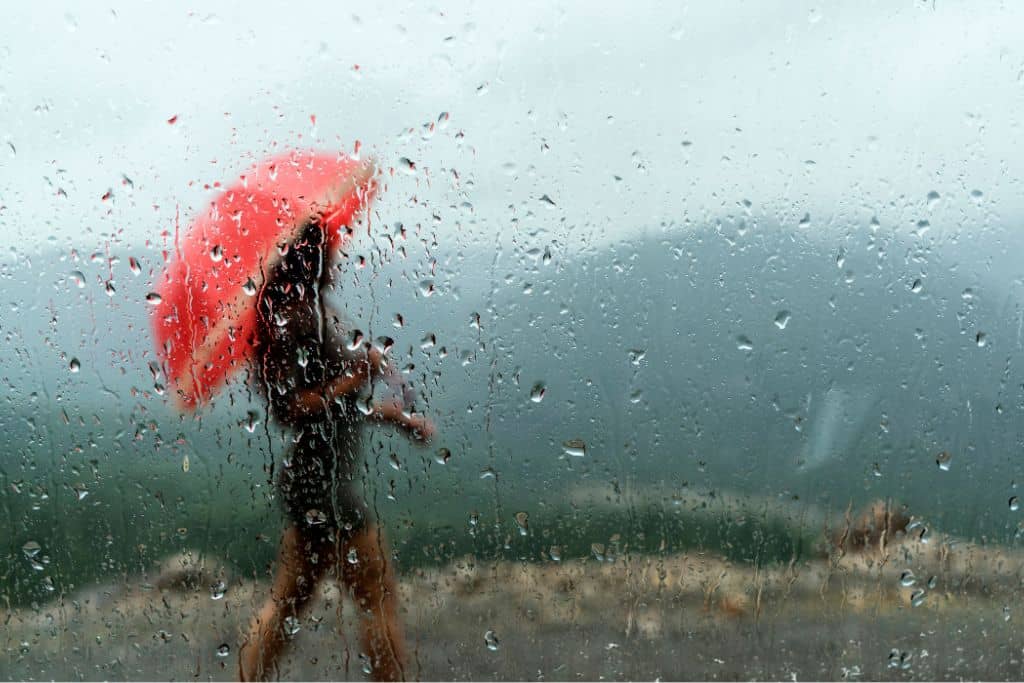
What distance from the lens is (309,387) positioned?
1.12m

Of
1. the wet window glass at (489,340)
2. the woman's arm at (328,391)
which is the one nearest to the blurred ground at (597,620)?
the wet window glass at (489,340)

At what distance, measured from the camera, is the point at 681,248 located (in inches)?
44.4

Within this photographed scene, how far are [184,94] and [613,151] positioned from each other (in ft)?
2.29

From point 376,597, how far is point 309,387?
0.36 m

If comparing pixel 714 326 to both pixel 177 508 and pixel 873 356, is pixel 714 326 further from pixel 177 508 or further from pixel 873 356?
pixel 177 508

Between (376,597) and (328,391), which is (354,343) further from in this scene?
(376,597)

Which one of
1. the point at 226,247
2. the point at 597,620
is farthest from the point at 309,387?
the point at 597,620

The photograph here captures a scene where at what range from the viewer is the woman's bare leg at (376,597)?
1129 millimetres

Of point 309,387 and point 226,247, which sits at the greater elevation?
point 226,247

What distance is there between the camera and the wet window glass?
3.67ft

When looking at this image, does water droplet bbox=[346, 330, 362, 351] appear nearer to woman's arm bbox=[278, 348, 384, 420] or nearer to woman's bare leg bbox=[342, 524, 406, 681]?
woman's arm bbox=[278, 348, 384, 420]

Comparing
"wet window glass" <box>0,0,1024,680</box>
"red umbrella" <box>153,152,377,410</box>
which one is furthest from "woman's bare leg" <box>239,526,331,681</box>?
"red umbrella" <box>153,152,377,410</box>

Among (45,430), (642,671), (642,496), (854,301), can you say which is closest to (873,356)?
(854,301)

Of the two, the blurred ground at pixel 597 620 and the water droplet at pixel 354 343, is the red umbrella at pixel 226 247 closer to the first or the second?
the water droplet at pixel 354 343
